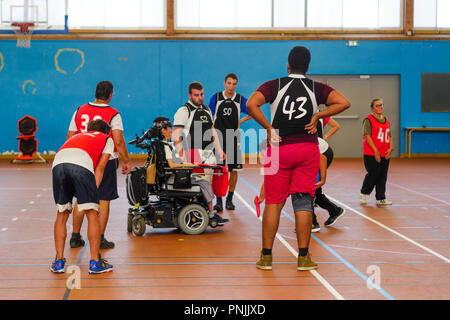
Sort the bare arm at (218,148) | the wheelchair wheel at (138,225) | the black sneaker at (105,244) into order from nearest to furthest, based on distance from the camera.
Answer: the black sneaker at (105,244) → the wheelchair wheel at (138,225) → the bare arm at (218,148)

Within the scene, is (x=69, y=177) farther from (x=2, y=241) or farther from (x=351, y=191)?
(x=351, y=191)

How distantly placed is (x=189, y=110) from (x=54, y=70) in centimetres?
1285

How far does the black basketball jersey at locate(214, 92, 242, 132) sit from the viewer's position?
29.8 feet

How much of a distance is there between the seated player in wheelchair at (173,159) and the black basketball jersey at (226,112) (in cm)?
180

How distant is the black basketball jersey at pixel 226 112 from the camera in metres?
9.09

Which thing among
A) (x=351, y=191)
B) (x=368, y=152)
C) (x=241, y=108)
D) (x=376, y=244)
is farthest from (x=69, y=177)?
(x=351, y=191)

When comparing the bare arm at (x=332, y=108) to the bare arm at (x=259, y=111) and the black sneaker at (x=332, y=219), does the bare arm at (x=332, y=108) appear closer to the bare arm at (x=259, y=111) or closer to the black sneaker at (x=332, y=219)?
the bare arm at (x=259, y=111)

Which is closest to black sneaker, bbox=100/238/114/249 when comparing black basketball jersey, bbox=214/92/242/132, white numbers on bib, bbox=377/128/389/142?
black basketball jersey, bbox=214/92/242/132

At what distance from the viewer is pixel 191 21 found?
19891mm

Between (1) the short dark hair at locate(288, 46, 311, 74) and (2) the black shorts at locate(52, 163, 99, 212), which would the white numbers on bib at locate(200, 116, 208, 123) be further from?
(2) the black shorts at locate(52, 163, 99, 212)

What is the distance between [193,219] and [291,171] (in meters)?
2.06

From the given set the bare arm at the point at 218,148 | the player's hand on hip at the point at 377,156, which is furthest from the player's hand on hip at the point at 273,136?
the player's hand on hip at the point at 377,156

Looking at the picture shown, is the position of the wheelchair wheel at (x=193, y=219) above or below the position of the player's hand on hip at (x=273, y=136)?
below

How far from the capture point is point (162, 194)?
23.9 feet
